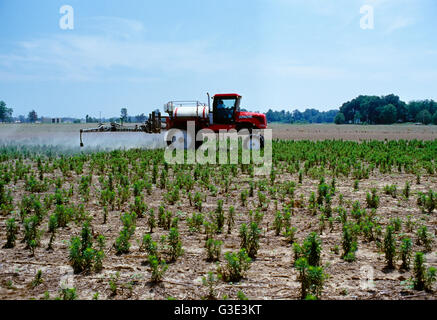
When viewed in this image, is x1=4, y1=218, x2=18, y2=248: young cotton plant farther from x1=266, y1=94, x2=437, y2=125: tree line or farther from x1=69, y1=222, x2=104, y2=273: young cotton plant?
x1=266, y1=94, x2=437, y2=125: tree line

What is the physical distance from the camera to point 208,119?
19.7m

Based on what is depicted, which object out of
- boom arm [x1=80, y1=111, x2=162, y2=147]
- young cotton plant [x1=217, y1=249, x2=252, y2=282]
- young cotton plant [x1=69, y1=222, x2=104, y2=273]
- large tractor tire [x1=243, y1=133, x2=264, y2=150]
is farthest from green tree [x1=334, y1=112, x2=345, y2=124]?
young cotton plant [x1=69, y1=222, x2=104, y2=273]

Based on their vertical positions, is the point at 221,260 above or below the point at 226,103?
below

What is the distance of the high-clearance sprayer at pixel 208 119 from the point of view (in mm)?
19531

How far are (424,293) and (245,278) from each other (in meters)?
2.18

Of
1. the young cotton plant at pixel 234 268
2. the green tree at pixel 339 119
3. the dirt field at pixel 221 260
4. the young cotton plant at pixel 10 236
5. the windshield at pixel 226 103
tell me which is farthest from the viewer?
the green tree at pixel 339 119

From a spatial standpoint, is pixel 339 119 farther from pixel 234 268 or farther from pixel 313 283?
pixel 313 283

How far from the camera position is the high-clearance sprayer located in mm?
19531

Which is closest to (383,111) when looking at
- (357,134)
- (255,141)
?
(357,134)

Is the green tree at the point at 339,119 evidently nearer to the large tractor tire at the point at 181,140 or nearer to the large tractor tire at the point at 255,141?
the large tractor tire at the point at 255,141

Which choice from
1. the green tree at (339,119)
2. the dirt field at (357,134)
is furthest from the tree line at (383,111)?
the dirt field at (357,134)

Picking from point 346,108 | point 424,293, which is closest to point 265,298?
point 424,293
